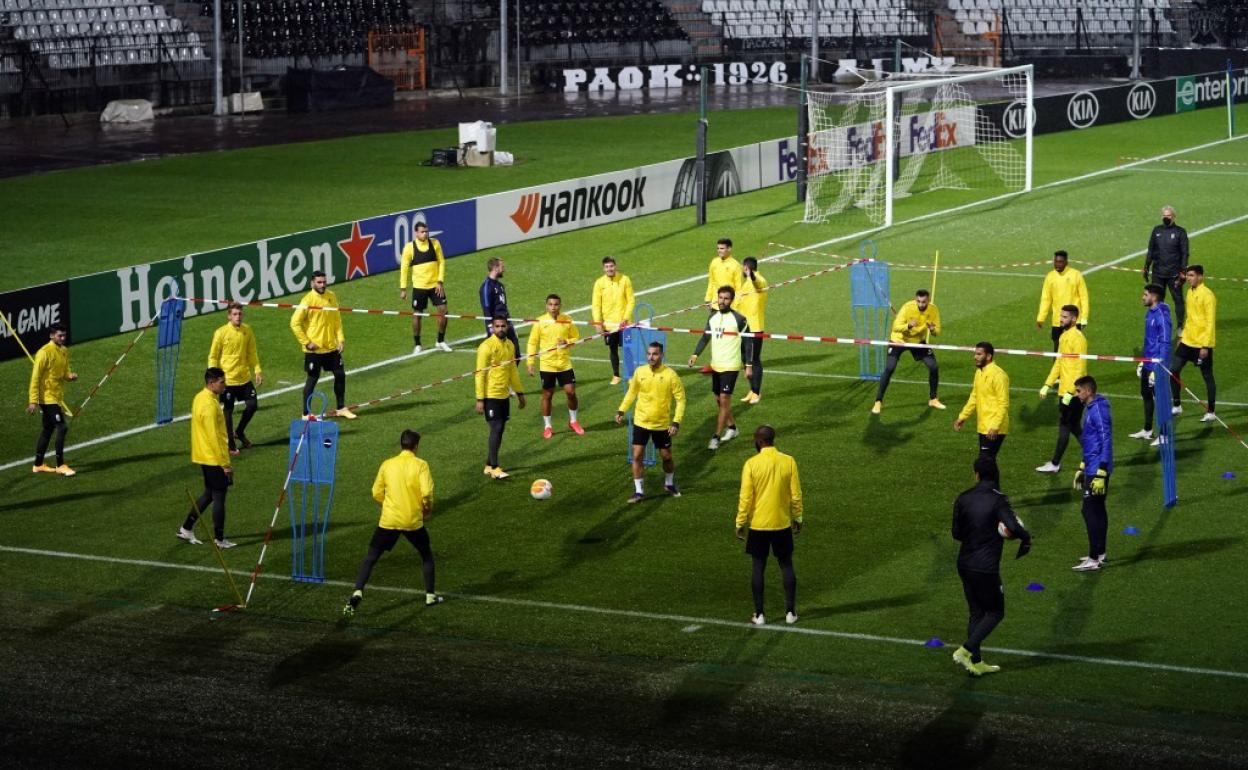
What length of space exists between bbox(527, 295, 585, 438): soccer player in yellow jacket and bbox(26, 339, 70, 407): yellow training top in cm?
584

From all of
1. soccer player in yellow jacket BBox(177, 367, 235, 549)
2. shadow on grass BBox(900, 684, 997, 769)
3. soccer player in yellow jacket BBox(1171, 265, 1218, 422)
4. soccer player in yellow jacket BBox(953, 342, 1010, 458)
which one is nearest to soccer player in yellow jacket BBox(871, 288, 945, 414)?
soccer player in yellow jacket BBox(1171, 265, 1218, 422)

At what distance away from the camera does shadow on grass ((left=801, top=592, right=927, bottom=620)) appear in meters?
16.8

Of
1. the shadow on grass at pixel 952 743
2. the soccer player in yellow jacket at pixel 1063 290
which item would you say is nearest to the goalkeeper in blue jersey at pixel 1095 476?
the shadow on grass at pixel 952 743

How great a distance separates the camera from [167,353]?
25.6 meters

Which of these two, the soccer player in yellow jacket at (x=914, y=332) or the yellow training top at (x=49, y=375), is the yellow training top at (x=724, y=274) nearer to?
the soccer player in yellow jacket at (x=914, y=332)

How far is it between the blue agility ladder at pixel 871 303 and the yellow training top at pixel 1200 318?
14.6 ft

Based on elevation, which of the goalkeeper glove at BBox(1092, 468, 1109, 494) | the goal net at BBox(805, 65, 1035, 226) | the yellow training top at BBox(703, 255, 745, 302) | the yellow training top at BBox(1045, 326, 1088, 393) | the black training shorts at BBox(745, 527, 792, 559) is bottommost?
the black training shorts at BBox(745, 527, 792, 559)

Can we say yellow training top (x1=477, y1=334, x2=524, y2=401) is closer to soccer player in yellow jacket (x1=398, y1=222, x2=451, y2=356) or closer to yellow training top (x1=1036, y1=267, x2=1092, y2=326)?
soccer player in yellow jacket (x1=398, y1=222, x2=451, y2=356)

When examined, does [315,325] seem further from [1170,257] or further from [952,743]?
[1170,257]

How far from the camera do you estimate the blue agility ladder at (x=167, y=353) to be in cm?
2470

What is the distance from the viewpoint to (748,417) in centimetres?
2442

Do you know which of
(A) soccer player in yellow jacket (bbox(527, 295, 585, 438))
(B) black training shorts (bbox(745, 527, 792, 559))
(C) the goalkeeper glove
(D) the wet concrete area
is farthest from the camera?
(D) the wet concrete area

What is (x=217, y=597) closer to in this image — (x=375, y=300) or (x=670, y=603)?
(x=670, y=603)

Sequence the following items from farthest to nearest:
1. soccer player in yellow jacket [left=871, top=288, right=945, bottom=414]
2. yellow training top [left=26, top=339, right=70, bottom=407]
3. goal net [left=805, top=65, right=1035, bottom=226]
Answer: goal net [left=805, top=65, right=1035, bottom=226] < soccer player in yellow jacket [left=871, top=288, right=945, bottom=414] < yellow training top [left=26, top=339, right=70, bottom=407]
